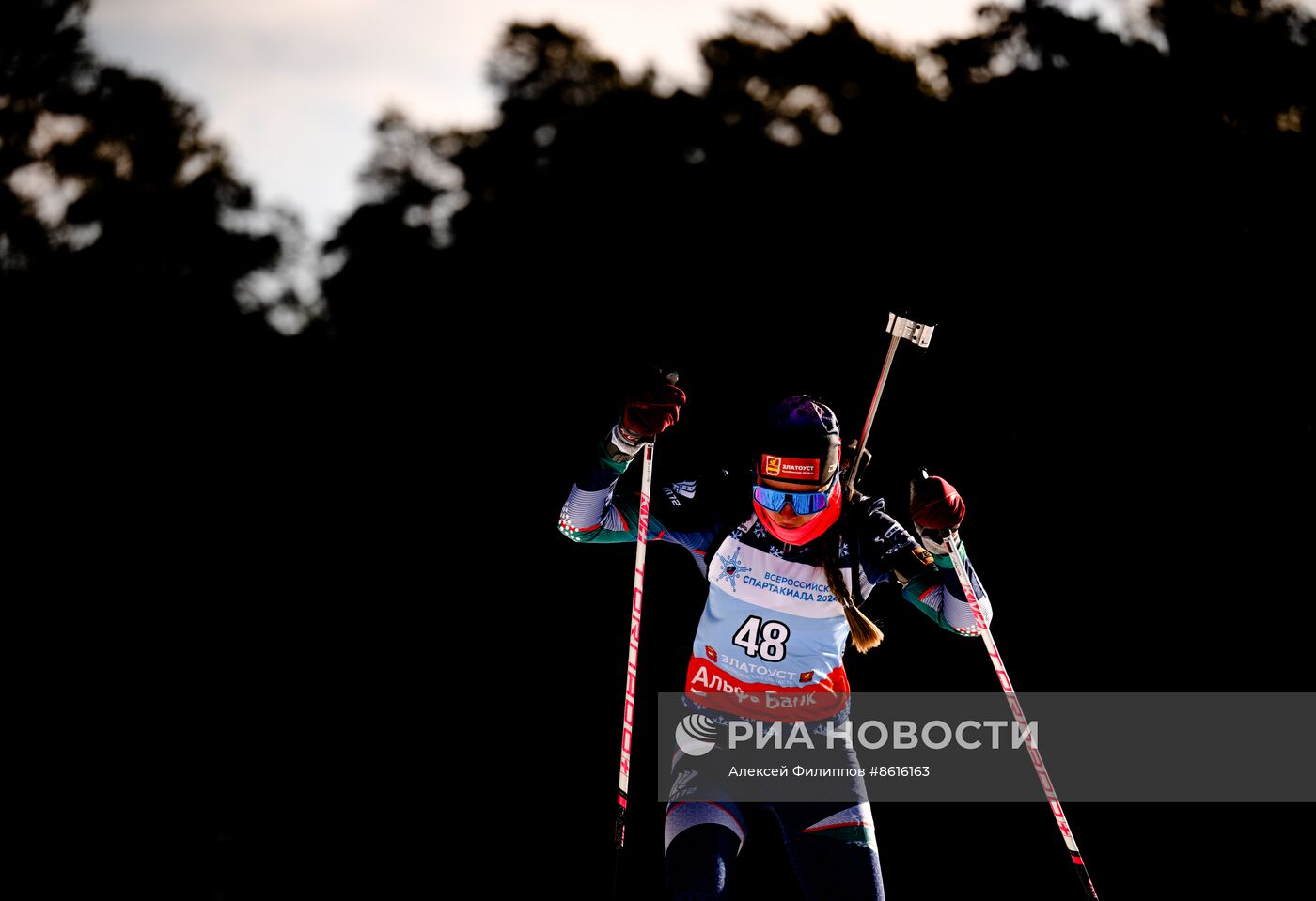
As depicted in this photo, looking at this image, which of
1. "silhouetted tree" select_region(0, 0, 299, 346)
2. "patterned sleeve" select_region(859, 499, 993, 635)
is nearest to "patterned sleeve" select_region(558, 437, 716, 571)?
"patterned sleeve" select_region(859, 499, 993, 635)

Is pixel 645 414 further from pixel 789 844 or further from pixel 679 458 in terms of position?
pixel 679 458

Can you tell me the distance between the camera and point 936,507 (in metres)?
3.42

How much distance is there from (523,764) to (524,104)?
11.8 meters

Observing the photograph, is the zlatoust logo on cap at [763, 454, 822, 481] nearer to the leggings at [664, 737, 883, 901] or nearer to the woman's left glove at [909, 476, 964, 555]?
the woman's left glove at [909, 476, 964, 555]

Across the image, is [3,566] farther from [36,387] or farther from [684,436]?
[684,436]

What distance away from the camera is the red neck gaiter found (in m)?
3.61

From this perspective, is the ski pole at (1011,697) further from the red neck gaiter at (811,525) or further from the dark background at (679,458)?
the dark background at (679,458)

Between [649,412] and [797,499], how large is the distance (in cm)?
66

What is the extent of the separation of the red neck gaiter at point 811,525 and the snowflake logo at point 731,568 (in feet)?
0.54

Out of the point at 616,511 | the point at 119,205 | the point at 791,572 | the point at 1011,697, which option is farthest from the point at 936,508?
the point at 119,205

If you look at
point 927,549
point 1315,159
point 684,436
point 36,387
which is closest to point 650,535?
point 927,549

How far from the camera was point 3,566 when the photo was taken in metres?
10.4

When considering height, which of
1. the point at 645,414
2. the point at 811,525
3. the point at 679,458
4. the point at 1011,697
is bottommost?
the point at 1011,697

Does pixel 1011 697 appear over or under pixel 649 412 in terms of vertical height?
under
